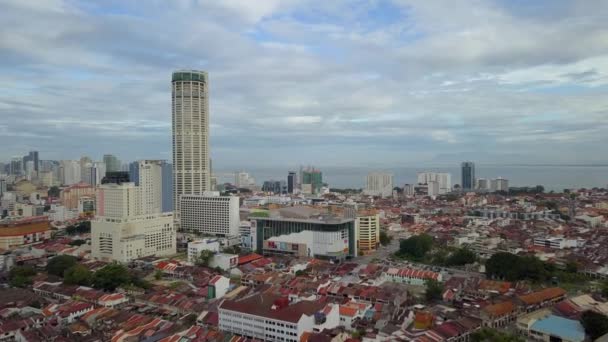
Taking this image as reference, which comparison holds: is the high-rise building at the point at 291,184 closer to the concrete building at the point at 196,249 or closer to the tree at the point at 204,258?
the concrete building at the point at 196,249

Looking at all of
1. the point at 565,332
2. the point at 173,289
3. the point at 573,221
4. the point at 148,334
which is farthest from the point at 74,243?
the point at 573,221

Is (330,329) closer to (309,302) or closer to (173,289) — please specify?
(309,302)

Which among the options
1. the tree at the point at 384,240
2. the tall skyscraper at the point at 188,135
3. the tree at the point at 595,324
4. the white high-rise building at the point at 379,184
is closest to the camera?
the tree at the point at 595,324

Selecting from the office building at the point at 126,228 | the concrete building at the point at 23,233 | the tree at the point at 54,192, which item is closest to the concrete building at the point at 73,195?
the tree at the point at 54,192

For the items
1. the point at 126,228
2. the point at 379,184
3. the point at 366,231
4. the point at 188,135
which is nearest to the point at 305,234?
the point at 366,231

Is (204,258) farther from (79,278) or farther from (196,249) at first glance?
(79,278)
